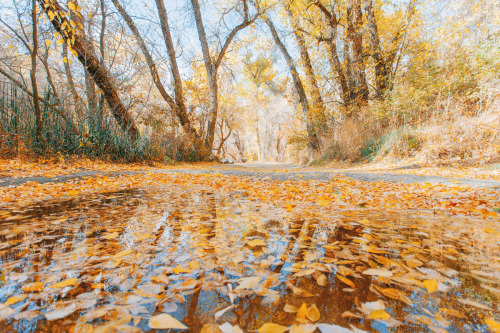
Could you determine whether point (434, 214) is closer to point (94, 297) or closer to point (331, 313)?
point (331, 313)

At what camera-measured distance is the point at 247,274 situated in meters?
0.99

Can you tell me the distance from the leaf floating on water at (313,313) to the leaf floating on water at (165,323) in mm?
374

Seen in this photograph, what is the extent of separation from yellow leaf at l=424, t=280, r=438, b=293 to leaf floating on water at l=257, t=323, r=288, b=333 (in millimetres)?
592

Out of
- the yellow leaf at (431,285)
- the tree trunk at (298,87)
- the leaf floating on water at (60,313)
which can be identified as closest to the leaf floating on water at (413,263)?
the yellow leaf at (431,285)

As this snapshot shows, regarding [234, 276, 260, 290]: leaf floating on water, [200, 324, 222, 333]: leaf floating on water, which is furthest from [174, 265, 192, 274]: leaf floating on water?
[200, 324, 222, 333]: leaf floating on water

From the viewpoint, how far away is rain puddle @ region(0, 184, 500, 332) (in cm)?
72

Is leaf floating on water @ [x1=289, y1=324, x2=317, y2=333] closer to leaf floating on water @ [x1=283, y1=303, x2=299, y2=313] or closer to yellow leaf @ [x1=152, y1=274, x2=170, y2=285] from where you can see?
leaf floating on water @ [x1=283, y1=303, x2=299, y2=313]

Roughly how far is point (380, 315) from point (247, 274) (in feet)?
1.61

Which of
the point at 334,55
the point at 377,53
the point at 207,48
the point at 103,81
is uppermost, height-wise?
the point at 207,48

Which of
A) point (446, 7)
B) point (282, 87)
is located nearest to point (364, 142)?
point (446, 7)

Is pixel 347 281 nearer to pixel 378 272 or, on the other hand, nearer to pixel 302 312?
pixel 378 272

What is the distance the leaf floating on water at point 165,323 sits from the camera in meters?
0.68

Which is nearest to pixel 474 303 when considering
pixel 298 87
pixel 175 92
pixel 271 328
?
pixel 271 328

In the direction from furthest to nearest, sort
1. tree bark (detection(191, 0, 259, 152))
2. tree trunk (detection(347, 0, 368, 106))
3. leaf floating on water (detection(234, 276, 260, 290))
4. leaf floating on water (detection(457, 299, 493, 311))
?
tree bark (detection(191, 0, 259, 152)) → tree trunk (detection(347, 0, 368, 106)) → leaf floating on water (detection(234, 276, 260, 290)) → leaf floating on water (detection(457, 299, 493, 311))
